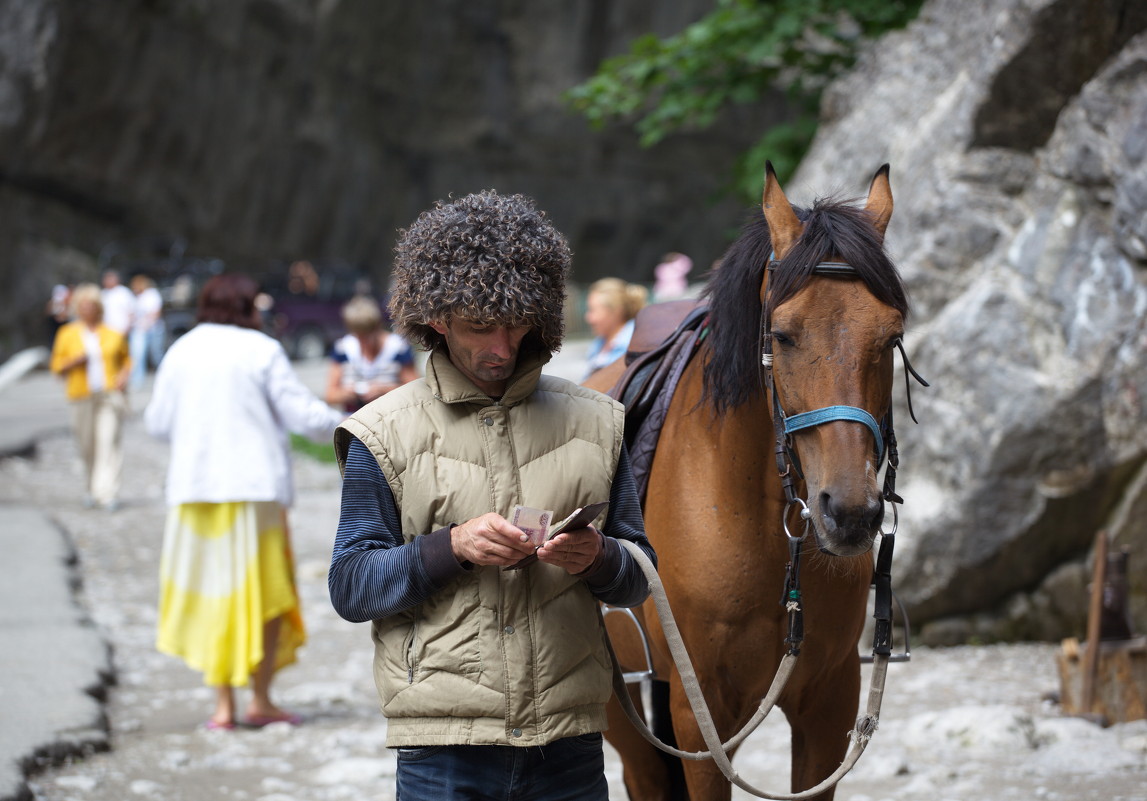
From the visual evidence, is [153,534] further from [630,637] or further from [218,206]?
[218,206]

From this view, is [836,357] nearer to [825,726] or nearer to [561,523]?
[561,523]

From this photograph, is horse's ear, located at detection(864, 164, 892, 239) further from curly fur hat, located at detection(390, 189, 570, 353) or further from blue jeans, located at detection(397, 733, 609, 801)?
blue jeans, located at detection(397, 733, 609, 801)

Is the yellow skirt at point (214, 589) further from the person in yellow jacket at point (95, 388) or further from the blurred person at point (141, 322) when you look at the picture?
the blurred person at point (141, 322)

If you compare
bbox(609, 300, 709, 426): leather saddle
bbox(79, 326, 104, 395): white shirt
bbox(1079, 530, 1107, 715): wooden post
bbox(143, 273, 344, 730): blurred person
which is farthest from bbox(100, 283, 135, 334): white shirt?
bbox(1079, 530, 1107, 715): wooden post

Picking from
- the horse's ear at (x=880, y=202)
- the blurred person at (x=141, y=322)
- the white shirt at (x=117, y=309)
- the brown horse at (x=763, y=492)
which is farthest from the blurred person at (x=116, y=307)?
the horse's ear at (x=880, y=202)

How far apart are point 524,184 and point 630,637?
1113 inches

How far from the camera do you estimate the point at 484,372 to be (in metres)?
2.21

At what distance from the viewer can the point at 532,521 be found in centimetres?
202

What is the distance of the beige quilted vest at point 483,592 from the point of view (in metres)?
2.16

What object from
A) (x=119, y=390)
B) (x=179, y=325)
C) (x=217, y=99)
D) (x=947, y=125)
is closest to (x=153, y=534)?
(x=119, y=390)

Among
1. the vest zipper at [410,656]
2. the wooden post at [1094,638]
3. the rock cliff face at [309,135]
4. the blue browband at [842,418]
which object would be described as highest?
the rock cliff face at [309,135]

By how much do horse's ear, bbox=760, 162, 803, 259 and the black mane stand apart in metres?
0.04

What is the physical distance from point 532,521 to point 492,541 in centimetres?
8

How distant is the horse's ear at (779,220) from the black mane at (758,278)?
39 mm
